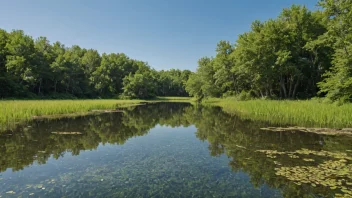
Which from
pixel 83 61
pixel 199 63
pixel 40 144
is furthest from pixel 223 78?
pixel 83 61

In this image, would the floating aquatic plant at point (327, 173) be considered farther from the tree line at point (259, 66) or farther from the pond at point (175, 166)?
the tree line at point (259, 66)

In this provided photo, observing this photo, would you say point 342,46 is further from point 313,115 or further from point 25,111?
point 25,111

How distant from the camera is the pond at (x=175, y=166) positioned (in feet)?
20.1

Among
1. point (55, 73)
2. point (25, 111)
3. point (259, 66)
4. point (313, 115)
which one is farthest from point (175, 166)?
point (55, 73)

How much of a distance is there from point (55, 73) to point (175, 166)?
59.2m

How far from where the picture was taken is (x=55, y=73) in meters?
57.1

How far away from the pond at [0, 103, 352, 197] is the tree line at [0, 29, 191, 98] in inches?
1629

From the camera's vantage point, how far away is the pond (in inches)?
241

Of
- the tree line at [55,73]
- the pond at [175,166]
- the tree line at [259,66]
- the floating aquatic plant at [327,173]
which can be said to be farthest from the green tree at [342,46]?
the tree line at [55,73]

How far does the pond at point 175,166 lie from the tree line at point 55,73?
41.4 m

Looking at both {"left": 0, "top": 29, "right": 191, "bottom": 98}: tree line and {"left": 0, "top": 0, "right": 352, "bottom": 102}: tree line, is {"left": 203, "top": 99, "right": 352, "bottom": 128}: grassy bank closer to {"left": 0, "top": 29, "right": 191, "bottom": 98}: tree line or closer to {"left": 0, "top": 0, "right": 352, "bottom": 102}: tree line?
{"left": 0, "top": 0, "right": 352, "bottom": 102}: tree line

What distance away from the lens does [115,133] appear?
588 inches

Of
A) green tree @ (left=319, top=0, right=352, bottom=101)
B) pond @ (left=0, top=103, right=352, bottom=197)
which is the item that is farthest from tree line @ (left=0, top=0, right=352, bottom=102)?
pond @ (left=0, top=103, right=352, bottom=197)

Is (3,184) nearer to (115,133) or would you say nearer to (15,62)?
(115,133)
